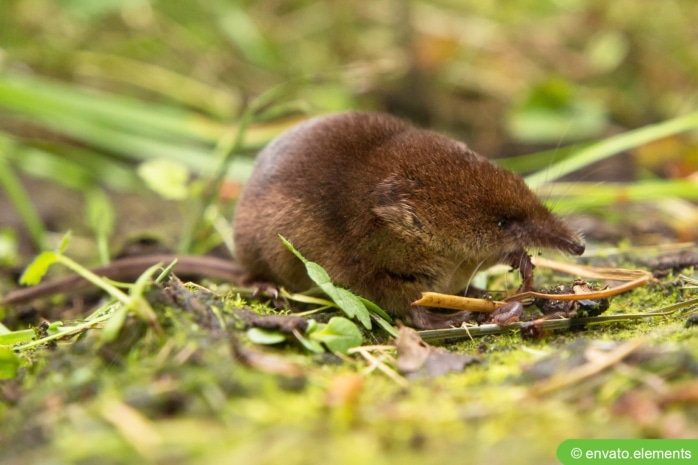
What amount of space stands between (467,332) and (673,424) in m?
1.03

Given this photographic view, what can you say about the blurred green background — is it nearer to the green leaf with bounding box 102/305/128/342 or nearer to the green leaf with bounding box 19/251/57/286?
the green leaf with bounding box 19/251/57/286

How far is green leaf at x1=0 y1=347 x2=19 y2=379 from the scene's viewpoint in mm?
2449

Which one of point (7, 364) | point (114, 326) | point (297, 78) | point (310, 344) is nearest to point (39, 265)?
point (7, 364)

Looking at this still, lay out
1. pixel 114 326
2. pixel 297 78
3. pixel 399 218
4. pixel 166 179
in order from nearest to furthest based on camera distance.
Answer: pixel 114 326
pixel 399 218
pixel 166 179
pixel 297 78

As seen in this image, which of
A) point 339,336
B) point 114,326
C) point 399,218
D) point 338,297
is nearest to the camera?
point 114,326

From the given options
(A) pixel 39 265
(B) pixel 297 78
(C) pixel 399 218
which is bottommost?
(C) pixel 399 218

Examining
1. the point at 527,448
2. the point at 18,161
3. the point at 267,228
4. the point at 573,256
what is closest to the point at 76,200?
the point at 18,161

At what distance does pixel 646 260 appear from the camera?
12.2 ft

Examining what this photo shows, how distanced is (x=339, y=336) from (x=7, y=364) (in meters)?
1.25

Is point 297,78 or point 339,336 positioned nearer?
point 339,336

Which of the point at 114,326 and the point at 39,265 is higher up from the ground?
the point at 39,265

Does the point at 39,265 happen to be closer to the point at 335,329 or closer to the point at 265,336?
the point at 265,336

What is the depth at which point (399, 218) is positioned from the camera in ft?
10.4

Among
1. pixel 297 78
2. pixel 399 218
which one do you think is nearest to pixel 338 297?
pixel 399 218
